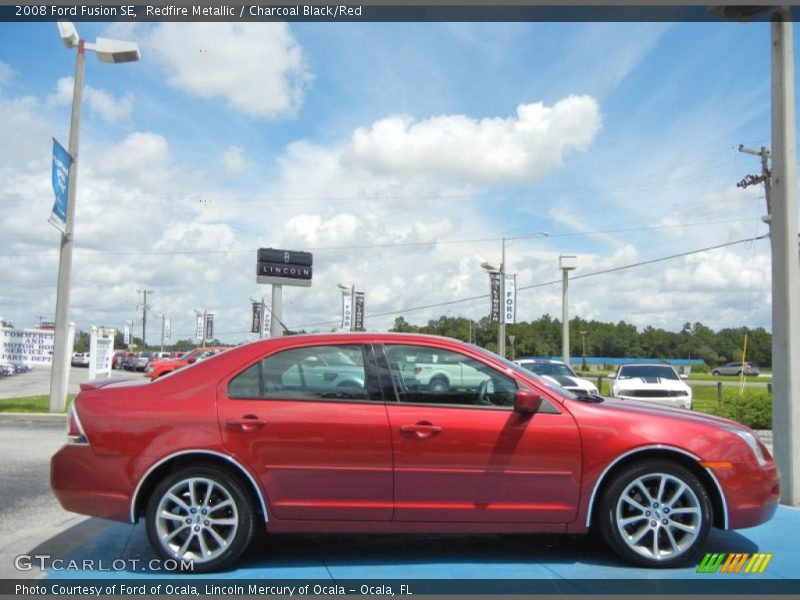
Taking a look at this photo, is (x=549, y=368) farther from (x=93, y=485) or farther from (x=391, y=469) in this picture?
(x=93, y=485)

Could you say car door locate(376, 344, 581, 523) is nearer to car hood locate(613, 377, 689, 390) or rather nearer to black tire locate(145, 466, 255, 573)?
black tire locate(145, 466, 255, 573)

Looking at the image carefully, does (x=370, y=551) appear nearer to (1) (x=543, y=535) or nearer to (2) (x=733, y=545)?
(1) (x=543, y=535)

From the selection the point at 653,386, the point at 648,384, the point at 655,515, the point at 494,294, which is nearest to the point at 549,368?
the point at 648,384

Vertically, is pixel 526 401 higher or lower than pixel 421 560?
higher

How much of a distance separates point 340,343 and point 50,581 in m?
2.42

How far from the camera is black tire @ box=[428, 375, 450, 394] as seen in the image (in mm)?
4918

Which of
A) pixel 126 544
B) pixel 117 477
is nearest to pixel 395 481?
pixel 117 477

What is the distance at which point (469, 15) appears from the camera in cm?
810

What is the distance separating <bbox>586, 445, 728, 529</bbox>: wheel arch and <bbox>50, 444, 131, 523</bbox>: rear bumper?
3113 millimetres

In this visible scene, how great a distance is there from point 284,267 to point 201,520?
11.1m

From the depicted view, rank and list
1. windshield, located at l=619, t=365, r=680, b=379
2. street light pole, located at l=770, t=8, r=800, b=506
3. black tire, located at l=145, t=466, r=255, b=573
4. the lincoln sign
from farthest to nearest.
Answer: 1. windshield, located at l=619, t=365, r=680, b=379
2. the lincoln sign
3. street light pole, located at l=770, t=8, r=800, b=506
4. black tire, located at l=145, t=466, r=255, b=573

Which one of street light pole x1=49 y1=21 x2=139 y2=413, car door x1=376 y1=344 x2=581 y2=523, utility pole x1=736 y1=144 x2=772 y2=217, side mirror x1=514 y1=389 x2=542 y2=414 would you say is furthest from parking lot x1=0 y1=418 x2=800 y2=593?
utility pole x1=736 y1=144 x2=772 y2=217

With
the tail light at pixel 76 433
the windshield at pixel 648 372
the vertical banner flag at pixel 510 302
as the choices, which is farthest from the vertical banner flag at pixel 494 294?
the tail light at pixel 76 433

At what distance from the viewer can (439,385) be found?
493 cm
